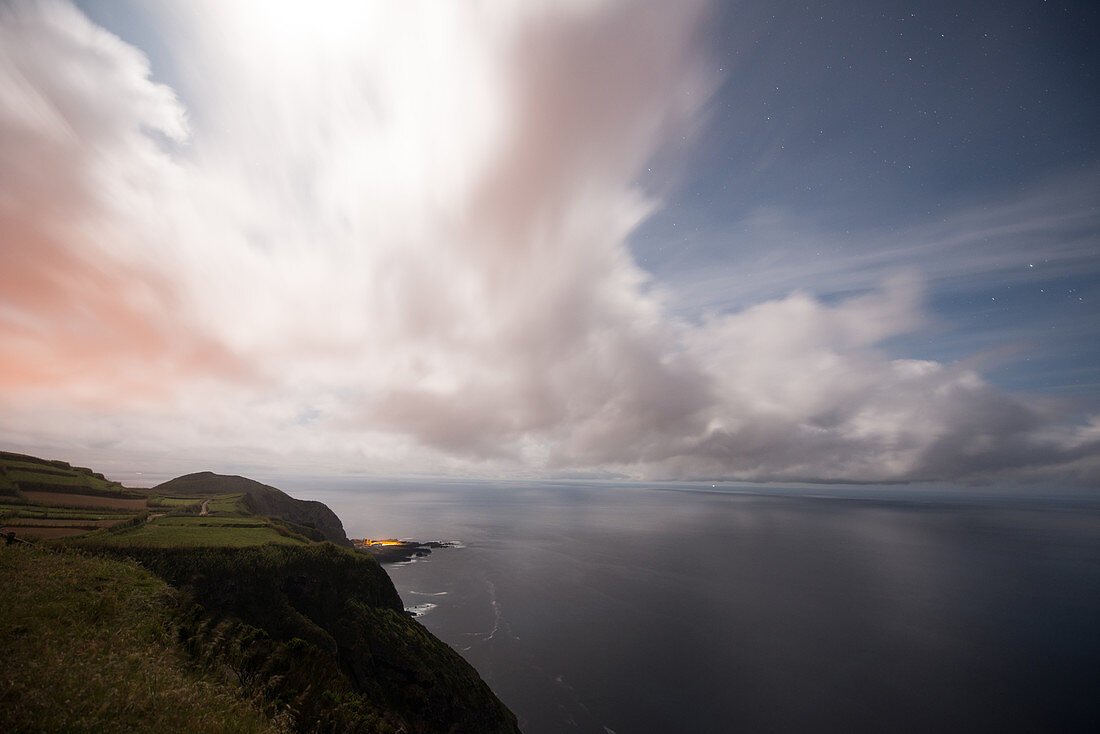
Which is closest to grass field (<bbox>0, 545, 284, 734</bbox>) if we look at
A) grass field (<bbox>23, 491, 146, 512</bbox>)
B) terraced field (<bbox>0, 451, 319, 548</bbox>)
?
terraced field (<bbox>0, 451, 319, 548</bbox>)

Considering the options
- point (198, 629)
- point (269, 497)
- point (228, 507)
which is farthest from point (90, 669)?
A: point (269, 497)

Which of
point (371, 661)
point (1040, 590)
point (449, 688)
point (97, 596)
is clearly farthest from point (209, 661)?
point (1040, 590)

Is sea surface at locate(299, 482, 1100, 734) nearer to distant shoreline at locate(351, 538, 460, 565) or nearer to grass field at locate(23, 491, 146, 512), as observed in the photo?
distant shoreline at locate(351, 538, 460, 565)

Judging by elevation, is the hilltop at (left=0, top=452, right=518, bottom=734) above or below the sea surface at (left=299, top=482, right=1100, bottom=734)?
above

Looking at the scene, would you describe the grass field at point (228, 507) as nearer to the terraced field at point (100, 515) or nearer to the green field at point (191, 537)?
the terraced field at point (100, 515)

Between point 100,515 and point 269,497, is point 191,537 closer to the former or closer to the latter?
point 100,515

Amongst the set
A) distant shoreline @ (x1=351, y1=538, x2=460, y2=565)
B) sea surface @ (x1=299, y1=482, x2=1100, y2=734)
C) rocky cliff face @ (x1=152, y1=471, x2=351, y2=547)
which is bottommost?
sea surface @ (x1=299, y1=482, x2=1100, y2=734)

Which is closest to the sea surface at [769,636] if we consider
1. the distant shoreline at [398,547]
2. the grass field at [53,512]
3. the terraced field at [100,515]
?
the distant shoreline at [398,547]
